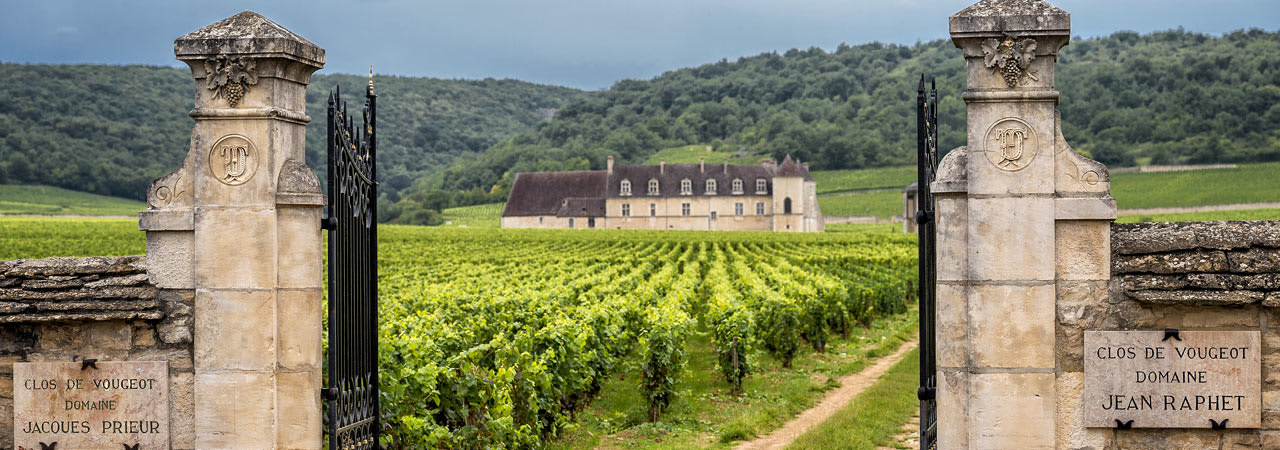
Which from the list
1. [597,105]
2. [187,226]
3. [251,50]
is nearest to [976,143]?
[251,50]

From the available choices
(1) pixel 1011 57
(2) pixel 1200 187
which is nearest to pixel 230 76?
(1) pixel 1011 57

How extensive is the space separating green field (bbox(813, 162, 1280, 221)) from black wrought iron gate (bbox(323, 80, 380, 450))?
4022 cm

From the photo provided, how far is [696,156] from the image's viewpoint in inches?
5197

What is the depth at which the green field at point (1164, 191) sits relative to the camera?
5744cm

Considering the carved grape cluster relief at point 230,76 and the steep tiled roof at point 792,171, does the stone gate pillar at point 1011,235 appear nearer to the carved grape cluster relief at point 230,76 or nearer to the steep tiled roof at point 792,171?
the carved grape cluster relief at point 230,76

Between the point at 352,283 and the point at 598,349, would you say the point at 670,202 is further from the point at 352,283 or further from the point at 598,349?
the point at 352,283

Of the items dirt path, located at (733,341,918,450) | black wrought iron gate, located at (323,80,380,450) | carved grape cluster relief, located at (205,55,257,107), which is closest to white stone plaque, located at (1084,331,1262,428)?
black wrought iron gate, located at (323,80,380,450)

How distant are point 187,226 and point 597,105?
15771cm

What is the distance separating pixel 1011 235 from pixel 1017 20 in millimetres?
1100

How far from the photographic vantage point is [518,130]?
647 feet

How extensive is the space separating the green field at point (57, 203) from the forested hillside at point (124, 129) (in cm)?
215

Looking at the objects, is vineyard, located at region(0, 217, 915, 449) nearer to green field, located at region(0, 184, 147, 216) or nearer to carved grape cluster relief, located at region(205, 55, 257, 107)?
carved grape cluster relief, located at region(205, 55, 257, 107)

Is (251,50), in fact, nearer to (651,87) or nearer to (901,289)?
(901,289)

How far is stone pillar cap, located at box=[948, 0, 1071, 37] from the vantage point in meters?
5.27
